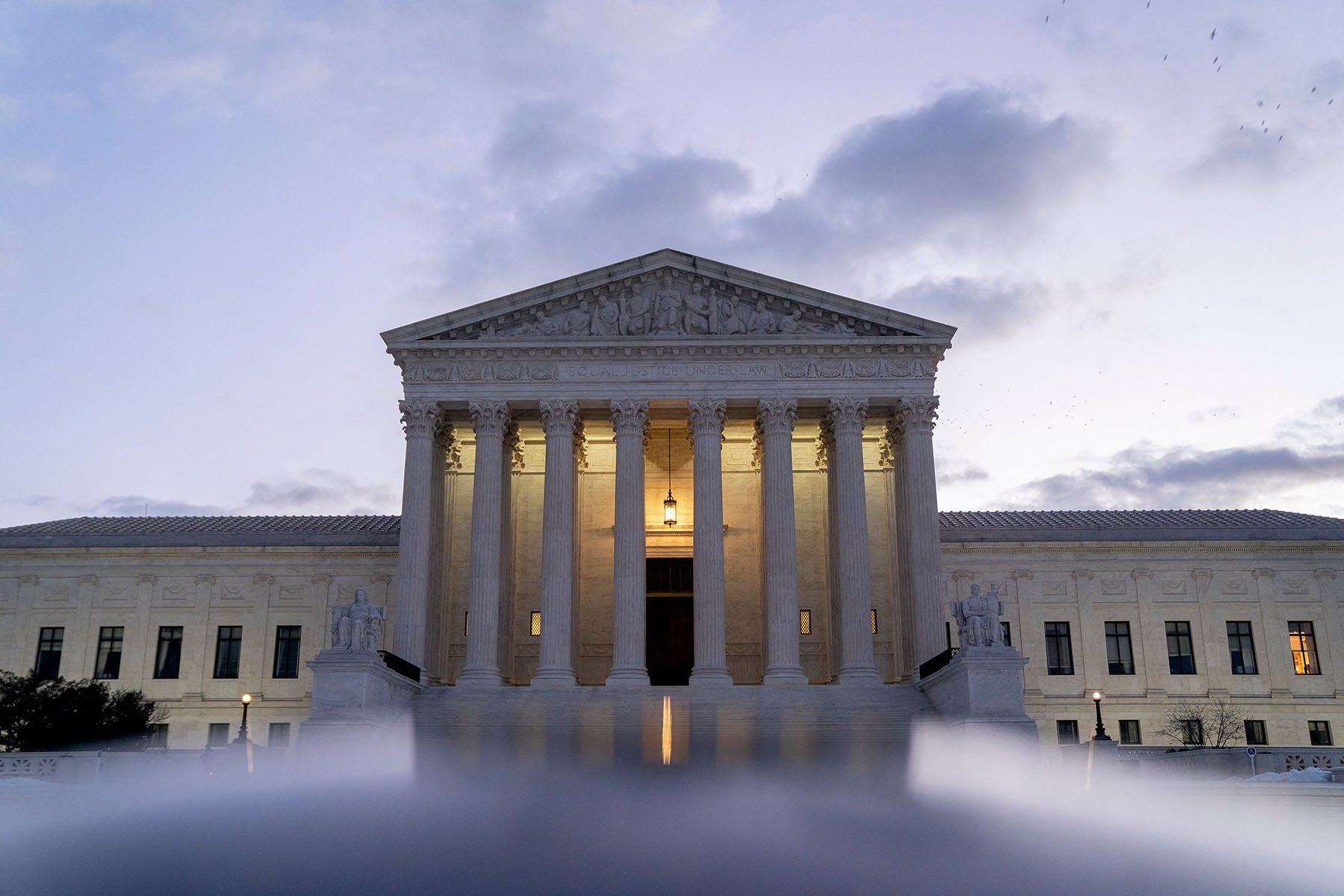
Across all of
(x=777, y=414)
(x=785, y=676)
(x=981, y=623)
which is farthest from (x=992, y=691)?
(x=777, y=414)

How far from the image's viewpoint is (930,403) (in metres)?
43.5

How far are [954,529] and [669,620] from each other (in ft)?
42.4

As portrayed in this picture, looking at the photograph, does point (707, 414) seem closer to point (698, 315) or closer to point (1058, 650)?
point (698, 315)

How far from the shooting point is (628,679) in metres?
41.0

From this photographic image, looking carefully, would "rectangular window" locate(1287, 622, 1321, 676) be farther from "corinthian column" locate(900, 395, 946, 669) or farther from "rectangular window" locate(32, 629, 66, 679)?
"rectangular window" locate(32, 629, 66, 679)

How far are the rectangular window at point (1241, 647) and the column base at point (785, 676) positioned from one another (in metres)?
20.5

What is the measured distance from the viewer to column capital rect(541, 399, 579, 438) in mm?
43656

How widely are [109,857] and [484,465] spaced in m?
23.7

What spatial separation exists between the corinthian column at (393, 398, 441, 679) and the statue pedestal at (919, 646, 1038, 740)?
18132mm

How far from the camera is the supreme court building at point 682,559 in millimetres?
42406

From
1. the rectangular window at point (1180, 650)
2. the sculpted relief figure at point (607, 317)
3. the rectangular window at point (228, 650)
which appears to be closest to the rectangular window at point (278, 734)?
the rectangular window at point (228, 650)

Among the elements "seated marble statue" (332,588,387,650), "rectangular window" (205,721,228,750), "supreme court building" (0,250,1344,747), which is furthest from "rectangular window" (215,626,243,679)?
"seated marble statue" (332,588,387,650)

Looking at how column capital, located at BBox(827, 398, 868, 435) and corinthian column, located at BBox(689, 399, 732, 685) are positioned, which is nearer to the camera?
corinthian column, located at BBox(689, 399, 732, 685)

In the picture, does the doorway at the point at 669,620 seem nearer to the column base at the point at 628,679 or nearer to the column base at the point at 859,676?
the column base at the point at 628,679
